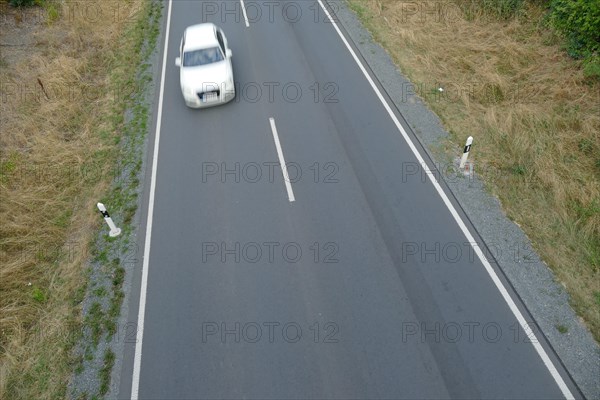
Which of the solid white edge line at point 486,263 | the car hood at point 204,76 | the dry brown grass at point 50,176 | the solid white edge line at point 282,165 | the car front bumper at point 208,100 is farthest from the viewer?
the car front bumper at point 208,100

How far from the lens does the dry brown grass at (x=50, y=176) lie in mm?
7781

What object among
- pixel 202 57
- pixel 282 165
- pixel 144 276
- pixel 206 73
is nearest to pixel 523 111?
pixel 282 165

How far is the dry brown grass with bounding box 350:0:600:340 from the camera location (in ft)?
28.4

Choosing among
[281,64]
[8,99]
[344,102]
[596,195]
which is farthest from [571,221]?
[8,99]

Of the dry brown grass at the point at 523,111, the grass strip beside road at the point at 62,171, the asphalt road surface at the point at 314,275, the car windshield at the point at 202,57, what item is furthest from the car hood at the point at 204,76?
the dry brown grass at the point at 523,111

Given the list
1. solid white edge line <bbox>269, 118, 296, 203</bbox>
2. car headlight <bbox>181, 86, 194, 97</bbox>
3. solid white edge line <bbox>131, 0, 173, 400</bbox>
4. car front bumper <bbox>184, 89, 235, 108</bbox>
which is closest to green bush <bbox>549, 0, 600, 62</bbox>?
solid white edge line <bbox>269, 118, 296, 203</bbox>

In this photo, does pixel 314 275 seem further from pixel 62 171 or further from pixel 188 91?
pixel 62 171

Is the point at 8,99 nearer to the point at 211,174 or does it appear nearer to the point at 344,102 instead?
the point at 211,174

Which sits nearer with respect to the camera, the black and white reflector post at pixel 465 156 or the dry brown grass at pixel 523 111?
the dry brown grass at pixel 523 111

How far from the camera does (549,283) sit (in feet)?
26.0

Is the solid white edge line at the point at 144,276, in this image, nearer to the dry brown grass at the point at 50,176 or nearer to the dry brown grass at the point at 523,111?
the dry brown grass at the point at 50,176

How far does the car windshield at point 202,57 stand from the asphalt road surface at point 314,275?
1.58m

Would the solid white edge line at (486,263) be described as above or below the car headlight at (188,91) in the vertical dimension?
below

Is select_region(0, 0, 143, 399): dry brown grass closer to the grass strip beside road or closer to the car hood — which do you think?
the grass strip beside road
